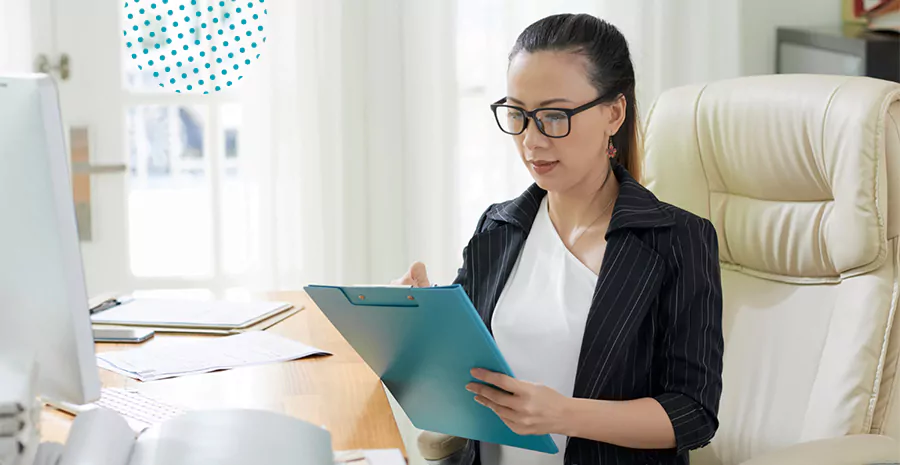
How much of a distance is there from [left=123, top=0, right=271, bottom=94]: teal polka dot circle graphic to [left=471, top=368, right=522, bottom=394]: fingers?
1.74 metres

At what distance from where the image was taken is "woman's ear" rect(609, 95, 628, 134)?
1.34 m

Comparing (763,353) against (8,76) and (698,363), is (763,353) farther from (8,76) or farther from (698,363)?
(8,76)

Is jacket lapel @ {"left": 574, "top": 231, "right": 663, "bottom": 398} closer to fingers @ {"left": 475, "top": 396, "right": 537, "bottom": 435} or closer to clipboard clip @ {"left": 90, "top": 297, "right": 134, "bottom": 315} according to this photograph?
fingers @ {"left": 475, "top": 396, "right": 537, "bottom": 435}

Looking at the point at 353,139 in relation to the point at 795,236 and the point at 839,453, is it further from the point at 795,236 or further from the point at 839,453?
the point at 839,453

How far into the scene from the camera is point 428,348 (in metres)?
1.09

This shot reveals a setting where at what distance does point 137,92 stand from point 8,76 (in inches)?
76.9

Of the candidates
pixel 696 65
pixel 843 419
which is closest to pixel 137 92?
pixel 696 65

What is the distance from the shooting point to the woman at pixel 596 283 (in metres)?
1.22

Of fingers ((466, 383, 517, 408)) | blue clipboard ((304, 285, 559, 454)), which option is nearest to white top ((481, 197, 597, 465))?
blue clipboard ((304, 285, 559, 454))

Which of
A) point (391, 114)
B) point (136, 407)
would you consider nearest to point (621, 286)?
point (136, 407)

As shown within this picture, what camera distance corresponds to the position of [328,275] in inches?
103

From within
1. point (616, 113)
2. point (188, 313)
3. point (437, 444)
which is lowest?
point (437, 444)

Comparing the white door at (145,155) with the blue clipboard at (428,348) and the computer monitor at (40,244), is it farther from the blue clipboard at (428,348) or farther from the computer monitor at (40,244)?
the computer monitor at (40,244)

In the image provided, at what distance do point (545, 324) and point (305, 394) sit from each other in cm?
34
